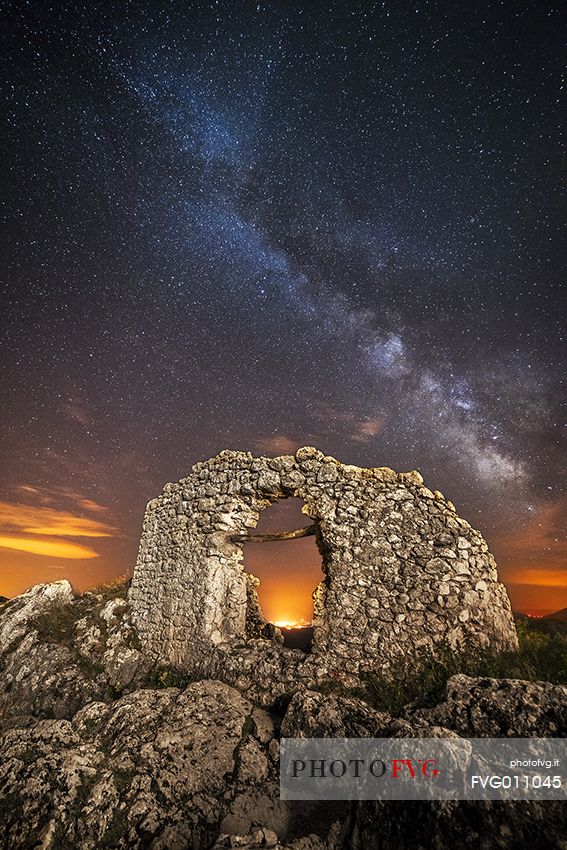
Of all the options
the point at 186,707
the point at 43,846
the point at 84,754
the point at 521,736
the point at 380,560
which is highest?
the point at 380,560

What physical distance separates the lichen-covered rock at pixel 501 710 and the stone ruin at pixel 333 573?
4.53 ft

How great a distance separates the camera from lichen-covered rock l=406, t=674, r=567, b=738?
12.2 feet

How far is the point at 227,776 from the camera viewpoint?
4387 mm

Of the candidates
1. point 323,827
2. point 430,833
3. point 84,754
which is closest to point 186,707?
point 84,754

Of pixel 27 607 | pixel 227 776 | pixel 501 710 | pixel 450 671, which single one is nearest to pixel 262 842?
pixel 227 776

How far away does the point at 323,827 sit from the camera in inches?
149

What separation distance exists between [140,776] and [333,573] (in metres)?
3.85

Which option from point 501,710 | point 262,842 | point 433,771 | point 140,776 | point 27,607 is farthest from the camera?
point 27,607

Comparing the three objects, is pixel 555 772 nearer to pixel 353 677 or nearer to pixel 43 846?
pixel 353 677

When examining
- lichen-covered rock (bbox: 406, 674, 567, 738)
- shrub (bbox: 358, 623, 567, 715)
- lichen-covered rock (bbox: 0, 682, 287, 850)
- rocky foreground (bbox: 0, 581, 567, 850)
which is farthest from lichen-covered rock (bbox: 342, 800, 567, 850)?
Answer: shrub (bbox: 358, 623, 567, 715)

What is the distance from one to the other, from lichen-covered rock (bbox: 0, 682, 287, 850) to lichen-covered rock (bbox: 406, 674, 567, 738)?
2291 millimetres

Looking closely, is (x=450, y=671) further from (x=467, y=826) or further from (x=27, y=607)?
(x=27, y=607)

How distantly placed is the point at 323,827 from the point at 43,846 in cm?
293

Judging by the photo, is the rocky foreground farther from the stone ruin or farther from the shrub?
the stone ruin
